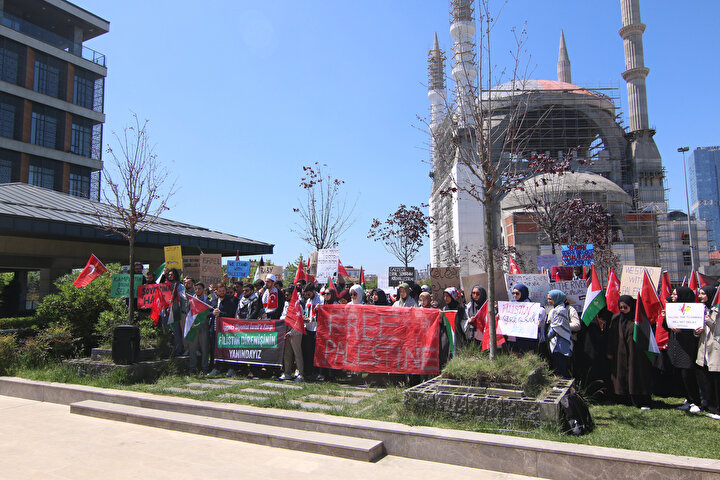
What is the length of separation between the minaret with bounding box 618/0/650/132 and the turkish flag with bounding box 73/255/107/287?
7622 cm

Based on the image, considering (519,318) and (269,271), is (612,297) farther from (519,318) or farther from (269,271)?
(269,271)

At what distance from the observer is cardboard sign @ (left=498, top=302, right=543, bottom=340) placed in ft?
25.3

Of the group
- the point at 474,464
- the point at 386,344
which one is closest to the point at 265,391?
the point at 386,344

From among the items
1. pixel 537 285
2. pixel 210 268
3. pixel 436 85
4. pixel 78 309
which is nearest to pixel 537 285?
pixel 537 285

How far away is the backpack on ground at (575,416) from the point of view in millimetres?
5734

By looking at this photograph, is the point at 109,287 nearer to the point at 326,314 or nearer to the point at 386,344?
the point at 326,314

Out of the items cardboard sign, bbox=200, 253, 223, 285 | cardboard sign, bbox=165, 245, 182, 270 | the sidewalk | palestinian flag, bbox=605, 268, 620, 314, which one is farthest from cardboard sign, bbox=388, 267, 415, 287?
the sidewalk

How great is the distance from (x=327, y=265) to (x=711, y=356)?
10590 mm

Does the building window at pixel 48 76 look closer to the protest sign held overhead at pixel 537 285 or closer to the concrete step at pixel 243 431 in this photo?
the concrete step at pixel 243 431

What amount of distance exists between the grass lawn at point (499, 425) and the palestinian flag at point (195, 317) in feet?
2.99

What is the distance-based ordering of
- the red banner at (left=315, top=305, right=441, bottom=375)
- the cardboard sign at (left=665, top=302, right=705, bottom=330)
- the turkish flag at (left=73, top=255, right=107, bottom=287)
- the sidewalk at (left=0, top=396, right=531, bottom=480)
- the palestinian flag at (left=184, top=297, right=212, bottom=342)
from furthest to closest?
the turkish flag at (left=73, top=255, right=107, bottom=287) → the palestinian flag at (left=184, top=297, right=212, bottom=342) → the red banner at (left=315, top=305, right=441, bottom=375) → the cardboard sign at (left=665, top=302, right=705, bottom=330) → the sidewalk at (left=0, top=396, right=531, bottom=480)

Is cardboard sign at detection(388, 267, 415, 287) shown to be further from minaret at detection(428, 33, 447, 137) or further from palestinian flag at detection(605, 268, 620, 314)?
palestinian flag at detection(605, 268, 620, 314)

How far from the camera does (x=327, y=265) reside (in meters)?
15.7

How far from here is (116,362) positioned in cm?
919
